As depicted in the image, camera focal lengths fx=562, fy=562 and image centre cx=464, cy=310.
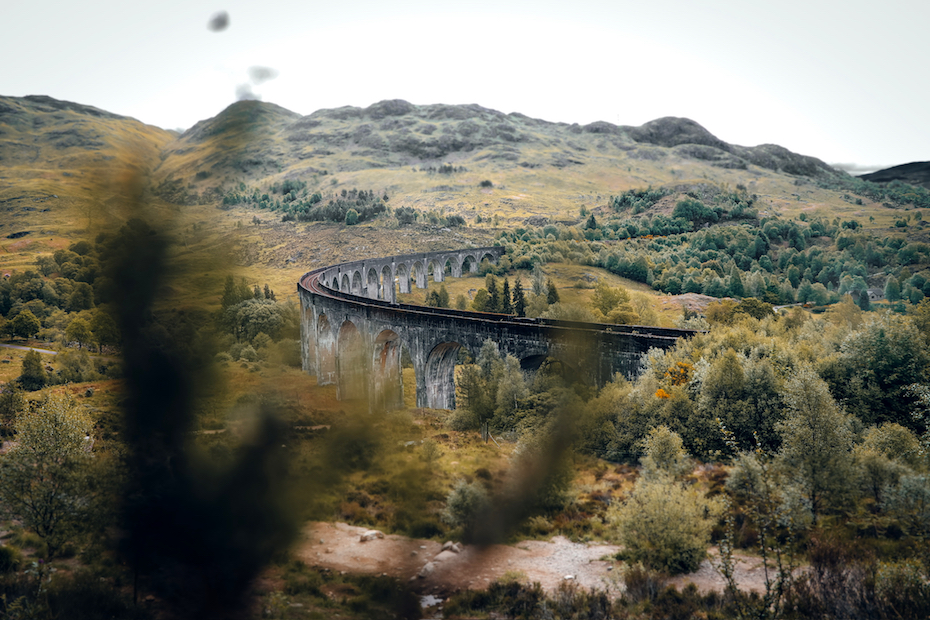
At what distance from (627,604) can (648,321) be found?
47.2 meters

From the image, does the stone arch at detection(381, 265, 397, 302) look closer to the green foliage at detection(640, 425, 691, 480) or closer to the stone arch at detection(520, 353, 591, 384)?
the stone arch at detection(520, 353, 591, 384)

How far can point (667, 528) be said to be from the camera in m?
19.1

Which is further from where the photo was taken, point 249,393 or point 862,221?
point 862,221

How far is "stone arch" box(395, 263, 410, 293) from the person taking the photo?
3990 inches

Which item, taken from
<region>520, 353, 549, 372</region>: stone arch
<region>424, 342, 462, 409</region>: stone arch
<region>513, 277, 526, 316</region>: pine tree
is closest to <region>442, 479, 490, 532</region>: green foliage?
<region>520, 353, 549, 372</region>: stone arch

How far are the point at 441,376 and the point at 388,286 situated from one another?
57.2 meters

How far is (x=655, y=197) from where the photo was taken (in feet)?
540

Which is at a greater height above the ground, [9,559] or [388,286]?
[388,286]

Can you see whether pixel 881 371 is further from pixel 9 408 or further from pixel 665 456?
pixel 9 408

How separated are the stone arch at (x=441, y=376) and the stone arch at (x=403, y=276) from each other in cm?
6047

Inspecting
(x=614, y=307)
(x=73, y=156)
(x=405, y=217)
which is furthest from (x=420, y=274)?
(x=73, y=156)

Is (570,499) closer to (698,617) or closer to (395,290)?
(698,617)

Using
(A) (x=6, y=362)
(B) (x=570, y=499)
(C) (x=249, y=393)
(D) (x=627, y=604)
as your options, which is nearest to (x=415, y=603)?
(C) (x=249, y=393)

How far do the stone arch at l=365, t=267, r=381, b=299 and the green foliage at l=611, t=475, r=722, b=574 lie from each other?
7234cm
